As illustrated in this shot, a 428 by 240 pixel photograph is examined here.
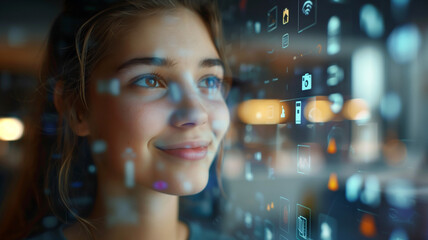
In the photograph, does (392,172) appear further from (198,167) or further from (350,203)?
(198,167)

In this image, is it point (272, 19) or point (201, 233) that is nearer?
point (272, 19)

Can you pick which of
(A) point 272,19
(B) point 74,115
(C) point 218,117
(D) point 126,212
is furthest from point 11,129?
(A) point 272,19

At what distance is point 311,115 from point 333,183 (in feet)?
0.27

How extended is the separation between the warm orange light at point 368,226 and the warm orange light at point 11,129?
504mm

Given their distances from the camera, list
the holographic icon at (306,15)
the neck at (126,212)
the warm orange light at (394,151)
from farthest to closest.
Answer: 1. the neck at (126,212)
2. the holographic icon at (306,15)
3. the warm orange light at (394,151)

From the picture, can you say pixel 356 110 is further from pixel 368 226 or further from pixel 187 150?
pixel 187 150

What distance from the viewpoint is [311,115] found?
0.38 meters

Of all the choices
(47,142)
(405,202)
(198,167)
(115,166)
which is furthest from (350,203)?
(47,142)

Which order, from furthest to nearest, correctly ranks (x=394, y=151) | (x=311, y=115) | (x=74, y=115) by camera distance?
(x=74, y=115) < (x=311, y=115) < (x=394, y=151)

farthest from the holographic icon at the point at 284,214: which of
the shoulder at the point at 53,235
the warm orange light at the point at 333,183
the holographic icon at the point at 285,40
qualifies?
Answer: the shoulder at the point at 53,235

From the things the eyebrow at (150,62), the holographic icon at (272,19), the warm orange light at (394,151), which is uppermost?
the holographic icon at (272,19)

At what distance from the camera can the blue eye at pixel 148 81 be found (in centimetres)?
45

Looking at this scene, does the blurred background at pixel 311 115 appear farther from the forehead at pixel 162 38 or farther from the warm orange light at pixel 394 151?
the forehead at pixel 162 38

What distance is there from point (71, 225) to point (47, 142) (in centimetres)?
14
